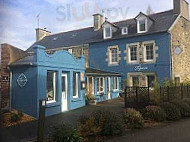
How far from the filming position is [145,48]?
22219 millimetres

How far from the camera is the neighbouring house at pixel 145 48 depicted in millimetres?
21109

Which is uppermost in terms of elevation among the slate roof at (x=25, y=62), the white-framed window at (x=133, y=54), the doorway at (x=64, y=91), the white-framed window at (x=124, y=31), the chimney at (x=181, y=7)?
the chimney at (x=181, y=7)

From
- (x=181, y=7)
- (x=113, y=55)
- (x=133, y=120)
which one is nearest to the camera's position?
(x=133, y=120)

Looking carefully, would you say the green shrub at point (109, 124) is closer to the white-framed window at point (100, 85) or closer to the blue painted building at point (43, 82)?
the blue painted building at point (43, 82)

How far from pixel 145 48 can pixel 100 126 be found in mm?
15759

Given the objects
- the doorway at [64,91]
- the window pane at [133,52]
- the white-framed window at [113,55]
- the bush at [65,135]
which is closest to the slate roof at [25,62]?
the doorway at [64,91]

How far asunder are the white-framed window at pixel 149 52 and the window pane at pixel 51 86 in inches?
469

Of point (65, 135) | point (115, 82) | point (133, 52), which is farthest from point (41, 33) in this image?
point (65, 135)

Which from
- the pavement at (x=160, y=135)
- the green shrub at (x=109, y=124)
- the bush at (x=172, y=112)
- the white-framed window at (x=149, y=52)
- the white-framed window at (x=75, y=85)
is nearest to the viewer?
the pavement at (x=160, y=135)

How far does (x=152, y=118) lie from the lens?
10.5 m

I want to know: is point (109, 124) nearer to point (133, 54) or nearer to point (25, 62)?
point (25, 62)

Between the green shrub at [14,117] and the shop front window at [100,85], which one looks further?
the shop front window at [100,85]

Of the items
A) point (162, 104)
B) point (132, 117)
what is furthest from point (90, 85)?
point (132, 117)

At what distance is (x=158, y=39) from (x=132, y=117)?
13.8 m
